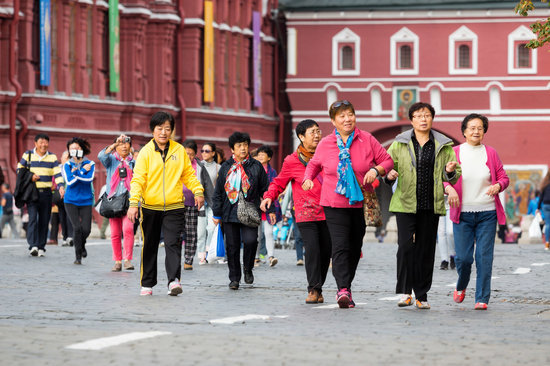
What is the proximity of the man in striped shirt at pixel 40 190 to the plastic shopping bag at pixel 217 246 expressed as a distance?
3005 millimetres

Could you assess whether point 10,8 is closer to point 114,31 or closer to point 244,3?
point 114,31

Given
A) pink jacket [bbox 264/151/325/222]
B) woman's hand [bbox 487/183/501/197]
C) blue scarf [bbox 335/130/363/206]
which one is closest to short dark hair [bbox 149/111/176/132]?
pink jacket [bbox 264/151/325/222]

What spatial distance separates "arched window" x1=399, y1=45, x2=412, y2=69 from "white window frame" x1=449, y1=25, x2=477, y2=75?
166 centimetres

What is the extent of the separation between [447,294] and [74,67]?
27674mm

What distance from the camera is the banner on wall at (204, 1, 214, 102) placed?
47469 millimetres

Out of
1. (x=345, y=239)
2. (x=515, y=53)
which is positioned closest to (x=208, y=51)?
(x=515, y=53)

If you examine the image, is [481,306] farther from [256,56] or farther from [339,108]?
[256,56]

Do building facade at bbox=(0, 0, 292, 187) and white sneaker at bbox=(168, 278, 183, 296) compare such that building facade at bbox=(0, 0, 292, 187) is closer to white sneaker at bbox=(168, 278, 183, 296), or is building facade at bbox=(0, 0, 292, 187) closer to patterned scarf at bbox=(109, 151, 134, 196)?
patterned scarf at bbox=(109, 151, 134, 196)

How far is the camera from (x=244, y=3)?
51000 mm

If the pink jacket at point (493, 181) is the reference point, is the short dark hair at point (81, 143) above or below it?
above

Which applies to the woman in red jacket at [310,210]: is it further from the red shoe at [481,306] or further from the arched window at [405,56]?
the arched window at [405,56]

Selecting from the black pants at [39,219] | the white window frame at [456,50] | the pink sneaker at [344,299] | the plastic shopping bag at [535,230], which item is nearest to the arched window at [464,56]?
the white window frame at [456,50]

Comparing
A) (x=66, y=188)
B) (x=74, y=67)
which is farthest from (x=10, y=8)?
(x=66, y=188)

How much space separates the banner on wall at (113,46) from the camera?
41.8m
